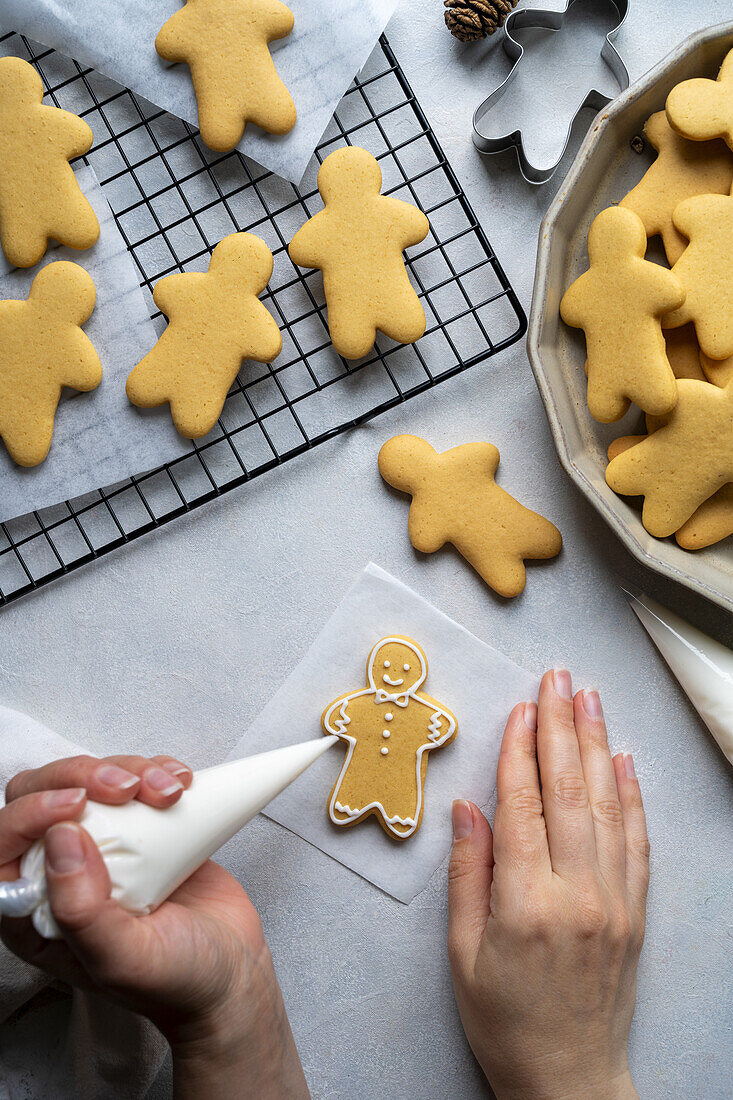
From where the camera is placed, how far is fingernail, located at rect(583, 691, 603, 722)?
1.14 m

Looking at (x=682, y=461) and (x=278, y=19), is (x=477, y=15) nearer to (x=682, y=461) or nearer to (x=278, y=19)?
(x=278, y=19)

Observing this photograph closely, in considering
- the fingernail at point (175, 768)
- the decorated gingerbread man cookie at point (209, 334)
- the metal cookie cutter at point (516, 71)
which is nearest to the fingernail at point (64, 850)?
the fingernail at point (175, 768)

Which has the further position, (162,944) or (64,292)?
(64,292)

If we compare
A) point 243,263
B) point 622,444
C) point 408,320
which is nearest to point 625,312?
point 622,444

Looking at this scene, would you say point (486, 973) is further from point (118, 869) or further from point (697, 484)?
point (697, 484)

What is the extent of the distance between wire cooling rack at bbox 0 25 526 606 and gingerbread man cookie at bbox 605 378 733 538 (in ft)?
0.88

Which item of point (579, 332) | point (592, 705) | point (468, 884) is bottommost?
point (468, 884)

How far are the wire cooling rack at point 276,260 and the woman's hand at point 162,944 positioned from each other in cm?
43

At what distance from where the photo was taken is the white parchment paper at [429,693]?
1.15 meters

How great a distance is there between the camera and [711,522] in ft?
3.40

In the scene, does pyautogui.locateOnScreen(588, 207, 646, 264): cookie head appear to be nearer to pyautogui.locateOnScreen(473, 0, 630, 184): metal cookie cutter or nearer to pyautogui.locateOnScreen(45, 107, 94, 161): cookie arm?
pyautogui.locateOnScreen(473, 0, 630, 184): metal cookie cutter

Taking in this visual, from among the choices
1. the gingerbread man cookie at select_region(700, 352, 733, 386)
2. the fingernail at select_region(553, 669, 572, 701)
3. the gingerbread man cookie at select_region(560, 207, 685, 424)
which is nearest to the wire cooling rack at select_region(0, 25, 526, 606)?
the gingerbread man cookie at select_region(560, 207, 685, 424)

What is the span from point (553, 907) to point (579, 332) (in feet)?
2.60

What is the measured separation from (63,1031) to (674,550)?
3.60 ft
